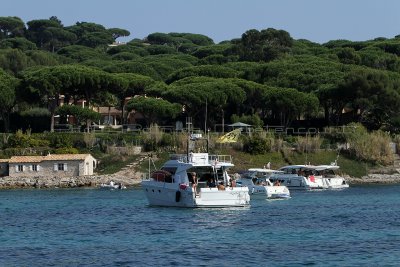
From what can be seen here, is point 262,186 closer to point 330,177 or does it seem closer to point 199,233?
point 330,177

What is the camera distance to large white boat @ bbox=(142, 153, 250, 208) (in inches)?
2026

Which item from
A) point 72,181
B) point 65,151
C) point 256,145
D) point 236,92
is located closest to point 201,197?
point 72,181

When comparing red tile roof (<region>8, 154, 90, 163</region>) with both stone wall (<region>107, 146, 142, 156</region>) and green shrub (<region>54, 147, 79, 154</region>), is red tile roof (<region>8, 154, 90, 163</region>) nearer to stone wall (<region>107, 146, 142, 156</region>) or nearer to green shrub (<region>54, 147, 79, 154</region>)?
green shrub (<region>54, 147, 79, 154</region>)

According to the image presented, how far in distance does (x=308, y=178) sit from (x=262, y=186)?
11537mm

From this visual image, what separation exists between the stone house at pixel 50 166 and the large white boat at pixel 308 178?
15.5 m

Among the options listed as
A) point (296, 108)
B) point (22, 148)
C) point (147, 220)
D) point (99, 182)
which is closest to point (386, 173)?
point (296, 108)

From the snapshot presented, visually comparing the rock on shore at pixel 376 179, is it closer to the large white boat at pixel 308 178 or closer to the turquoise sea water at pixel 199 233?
the large white boat at pixel 308 178

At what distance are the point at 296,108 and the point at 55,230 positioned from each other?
5357cm

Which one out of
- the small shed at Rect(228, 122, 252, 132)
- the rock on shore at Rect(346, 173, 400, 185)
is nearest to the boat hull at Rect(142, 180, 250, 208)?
the rock on shore at Rect(346, 173, 400, 185)

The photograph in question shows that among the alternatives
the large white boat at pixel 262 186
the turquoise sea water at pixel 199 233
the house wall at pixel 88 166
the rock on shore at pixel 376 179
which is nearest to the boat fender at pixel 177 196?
the turquoise sea water at pixel 199 233

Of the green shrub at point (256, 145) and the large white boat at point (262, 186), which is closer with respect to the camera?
the large white boat at point (262, 186)

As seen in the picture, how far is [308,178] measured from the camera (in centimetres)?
7594

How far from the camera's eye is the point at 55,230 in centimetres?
4325

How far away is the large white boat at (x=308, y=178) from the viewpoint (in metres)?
75.4
